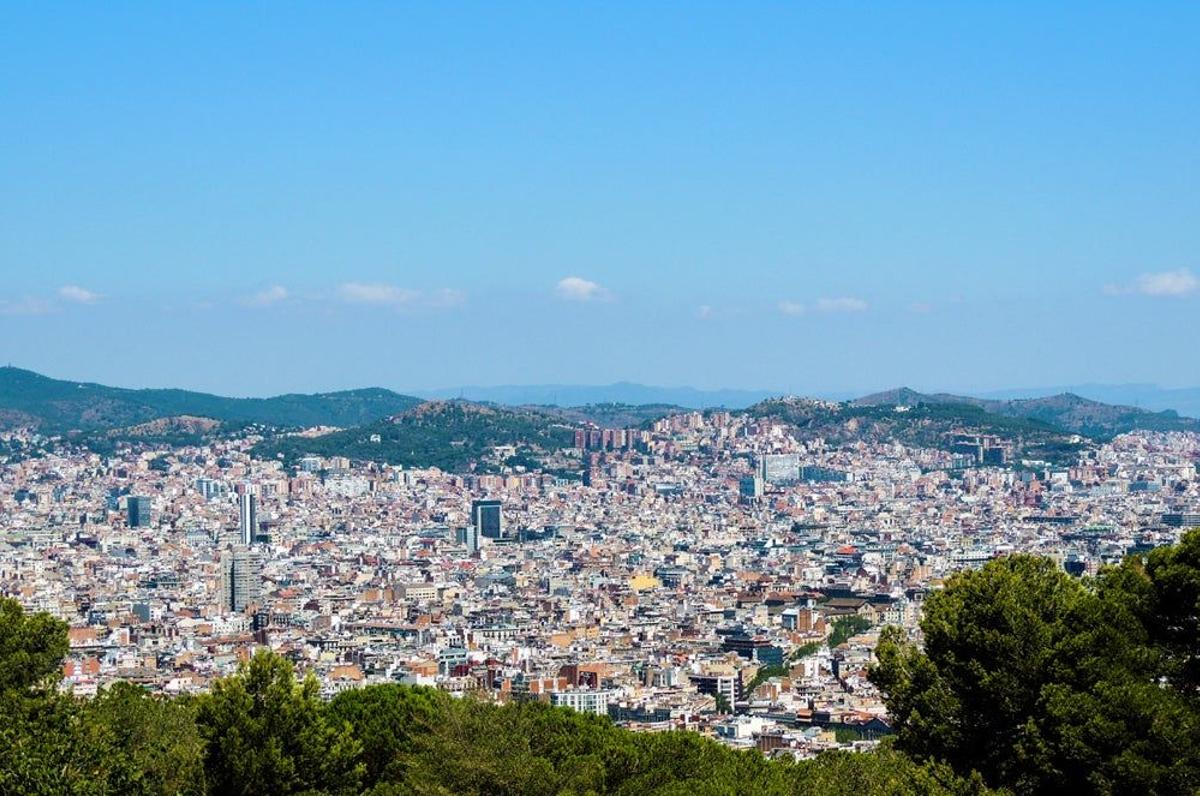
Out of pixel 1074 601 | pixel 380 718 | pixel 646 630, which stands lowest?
pixel 646 630

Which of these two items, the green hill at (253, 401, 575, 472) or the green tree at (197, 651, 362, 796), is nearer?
the green tree at (197, 651, 362, 796)

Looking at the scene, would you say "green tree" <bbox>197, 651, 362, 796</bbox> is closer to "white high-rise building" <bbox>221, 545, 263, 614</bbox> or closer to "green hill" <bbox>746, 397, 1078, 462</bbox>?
"white high-rise building" <bbox>221, 545, 263, 614</bbox>

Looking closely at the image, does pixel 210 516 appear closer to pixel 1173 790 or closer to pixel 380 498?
pixel 380 498

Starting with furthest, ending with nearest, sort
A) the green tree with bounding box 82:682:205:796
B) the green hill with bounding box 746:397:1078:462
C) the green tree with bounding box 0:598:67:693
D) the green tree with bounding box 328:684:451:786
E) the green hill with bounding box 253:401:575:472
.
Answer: the green hill with bounding box 253:401:575:472 < the green hill with bounding box 746:397:1078:462 < the green tree with bounding box 328:684:451:786 < the green tree with bounding box 0:598:67:693 < the green tree with bounding box 82:682:205:796

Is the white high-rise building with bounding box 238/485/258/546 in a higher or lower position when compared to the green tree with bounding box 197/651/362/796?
lower

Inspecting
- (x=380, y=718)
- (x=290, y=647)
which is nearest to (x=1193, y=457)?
(x=290, y=647)

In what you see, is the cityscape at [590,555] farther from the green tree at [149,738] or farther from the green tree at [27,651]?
the green tree at [27,651]

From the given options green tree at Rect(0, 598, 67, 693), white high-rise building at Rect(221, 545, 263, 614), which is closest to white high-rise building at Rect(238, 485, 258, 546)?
white high-rise building at Rect(221, 545, 263, 614)

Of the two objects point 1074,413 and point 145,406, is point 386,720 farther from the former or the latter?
point 145,406
